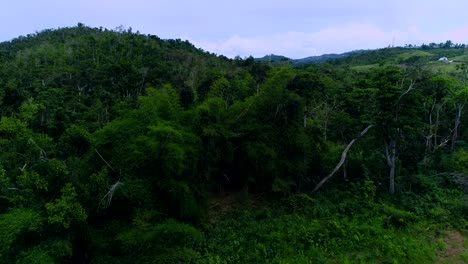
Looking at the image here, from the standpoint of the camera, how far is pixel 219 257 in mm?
13000

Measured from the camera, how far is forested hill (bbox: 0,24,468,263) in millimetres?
12234

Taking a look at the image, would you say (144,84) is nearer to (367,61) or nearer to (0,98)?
(0,98)

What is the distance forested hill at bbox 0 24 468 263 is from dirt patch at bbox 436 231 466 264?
9.3 inches

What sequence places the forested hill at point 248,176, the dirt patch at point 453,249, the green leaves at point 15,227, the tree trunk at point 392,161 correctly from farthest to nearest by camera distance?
the tree trunk at point 392,161 < the dirt patch at point 453,249 < the forested hill at point 248,176 < the green leaves at point 15,227

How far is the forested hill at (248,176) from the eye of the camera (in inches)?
482

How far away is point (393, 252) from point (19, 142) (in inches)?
564

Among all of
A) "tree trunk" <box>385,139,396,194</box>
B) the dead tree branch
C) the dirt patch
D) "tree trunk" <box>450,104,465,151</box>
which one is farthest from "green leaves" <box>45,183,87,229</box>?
"tree trunk" <box>450,104,465,151</box>

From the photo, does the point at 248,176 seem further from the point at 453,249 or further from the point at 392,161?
the point at 453,249

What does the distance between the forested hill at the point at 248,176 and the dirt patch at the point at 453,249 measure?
0.77 feet

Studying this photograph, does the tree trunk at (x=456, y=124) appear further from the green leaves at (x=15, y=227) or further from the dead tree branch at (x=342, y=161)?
the green leaves at (x=15, y=227)

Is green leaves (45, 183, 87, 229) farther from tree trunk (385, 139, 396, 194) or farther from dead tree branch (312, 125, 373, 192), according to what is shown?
tree trunk (385, 139, 396, 194)

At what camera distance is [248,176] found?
53.6 ft

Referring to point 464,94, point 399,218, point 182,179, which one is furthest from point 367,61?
point 182,179

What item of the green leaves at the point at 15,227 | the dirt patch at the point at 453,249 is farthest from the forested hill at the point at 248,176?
the dirt patch at the point at 453,249
